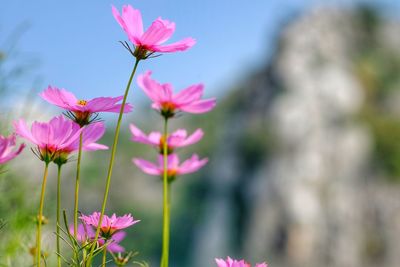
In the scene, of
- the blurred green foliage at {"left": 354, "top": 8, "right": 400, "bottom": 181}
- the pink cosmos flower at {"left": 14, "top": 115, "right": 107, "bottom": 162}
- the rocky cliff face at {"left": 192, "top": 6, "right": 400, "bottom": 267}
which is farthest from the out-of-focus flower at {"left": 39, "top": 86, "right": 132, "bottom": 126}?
the blurred green foliage at {"left": 354, "top": 8, "right": 400, "bottom": 181}

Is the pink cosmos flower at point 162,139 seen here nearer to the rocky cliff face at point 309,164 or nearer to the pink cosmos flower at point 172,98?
the pink cosmos flower at point 172,98

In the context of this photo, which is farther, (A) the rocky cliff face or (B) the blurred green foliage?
(B) the blurred green foliage

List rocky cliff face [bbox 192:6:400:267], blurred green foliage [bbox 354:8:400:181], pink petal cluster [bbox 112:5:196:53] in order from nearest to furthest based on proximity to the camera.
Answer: pink petal cluster [bbox 112:5:196:53]
rocky cliff face [bbox 192:6:400:267]
blurred green foliage [bbox 354:8:400:181]

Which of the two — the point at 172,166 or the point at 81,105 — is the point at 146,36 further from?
the point at 172,166

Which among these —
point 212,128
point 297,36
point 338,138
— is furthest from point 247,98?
point 212,128

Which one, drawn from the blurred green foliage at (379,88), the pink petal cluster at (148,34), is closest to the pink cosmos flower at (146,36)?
the pink petal cluster at (148,34)

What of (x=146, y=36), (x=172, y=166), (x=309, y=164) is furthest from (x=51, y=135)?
(x=309, y=164)

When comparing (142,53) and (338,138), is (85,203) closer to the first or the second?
(338,138)

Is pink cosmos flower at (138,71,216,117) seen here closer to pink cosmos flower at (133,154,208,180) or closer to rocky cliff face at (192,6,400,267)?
pink cosmos flower at (133,154,208,180)
